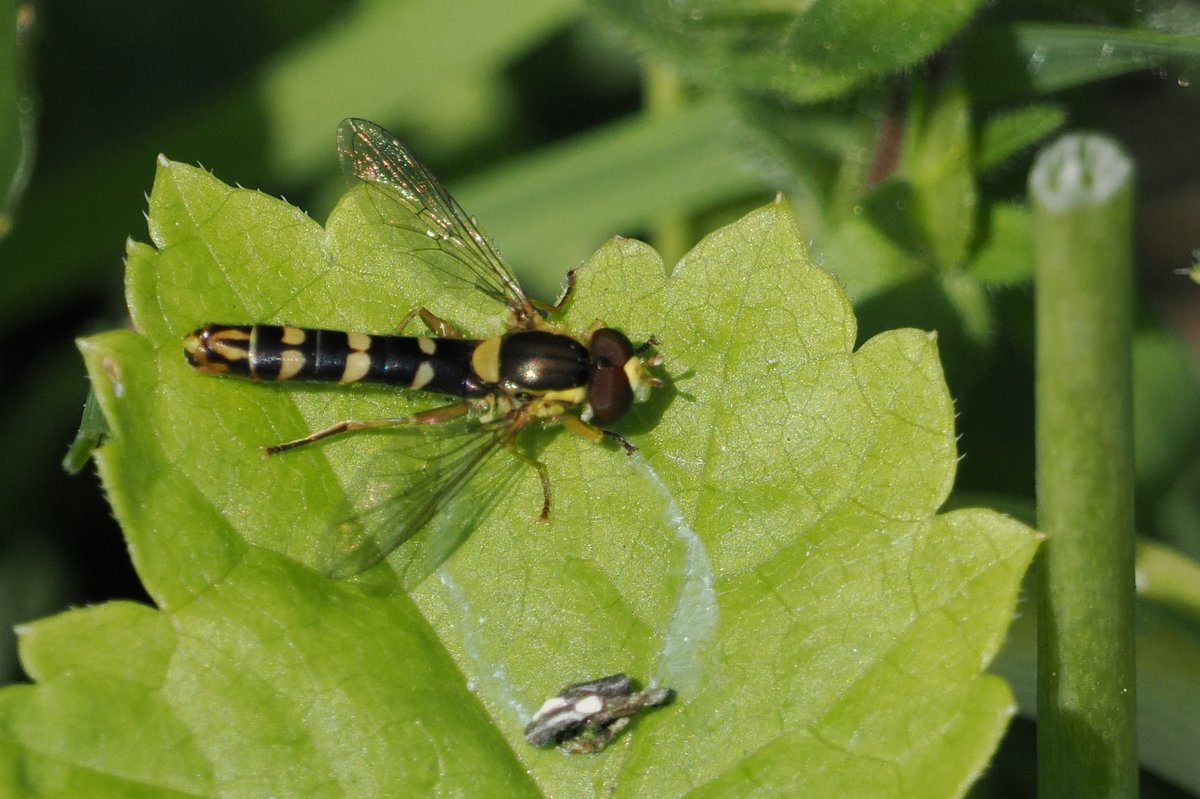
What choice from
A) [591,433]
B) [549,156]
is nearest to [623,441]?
[591,433]

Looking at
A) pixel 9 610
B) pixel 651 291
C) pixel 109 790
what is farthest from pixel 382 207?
pixel 9 610

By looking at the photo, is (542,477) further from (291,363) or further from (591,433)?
(291,363)

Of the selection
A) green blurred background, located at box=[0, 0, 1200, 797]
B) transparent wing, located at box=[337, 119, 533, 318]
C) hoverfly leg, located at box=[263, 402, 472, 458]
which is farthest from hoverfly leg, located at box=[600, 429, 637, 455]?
green blurred background, located at box=[0, 0, 1200, 797]

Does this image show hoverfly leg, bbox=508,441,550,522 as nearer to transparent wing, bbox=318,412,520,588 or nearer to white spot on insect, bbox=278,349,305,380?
transparent wing, bbox=318,412,520,588

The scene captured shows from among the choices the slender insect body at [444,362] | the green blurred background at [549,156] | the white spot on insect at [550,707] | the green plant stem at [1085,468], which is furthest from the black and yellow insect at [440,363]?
the green plant stem at [1085,468]

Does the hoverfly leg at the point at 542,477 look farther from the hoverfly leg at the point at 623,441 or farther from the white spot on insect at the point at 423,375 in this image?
the white spot on insect at the point at 423,375

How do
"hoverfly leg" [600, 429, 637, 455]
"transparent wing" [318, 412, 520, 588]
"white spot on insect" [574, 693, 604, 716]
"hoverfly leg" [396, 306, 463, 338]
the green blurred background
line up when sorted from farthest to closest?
the green blurred background → "hoverfly leg" [396, 306, 463, 338] → "hoverfly leg" [600, 429, 637, 455] → "transparent wing" [318, 412, 520, 588] → "white spot on insect" [574, 693, 604, 716]

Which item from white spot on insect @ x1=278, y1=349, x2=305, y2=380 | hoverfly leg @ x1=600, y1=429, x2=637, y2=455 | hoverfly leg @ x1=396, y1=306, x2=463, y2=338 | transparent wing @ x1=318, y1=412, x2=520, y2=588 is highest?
white spot on insect @ x1=278, y1=349, x2=305, y2=380
